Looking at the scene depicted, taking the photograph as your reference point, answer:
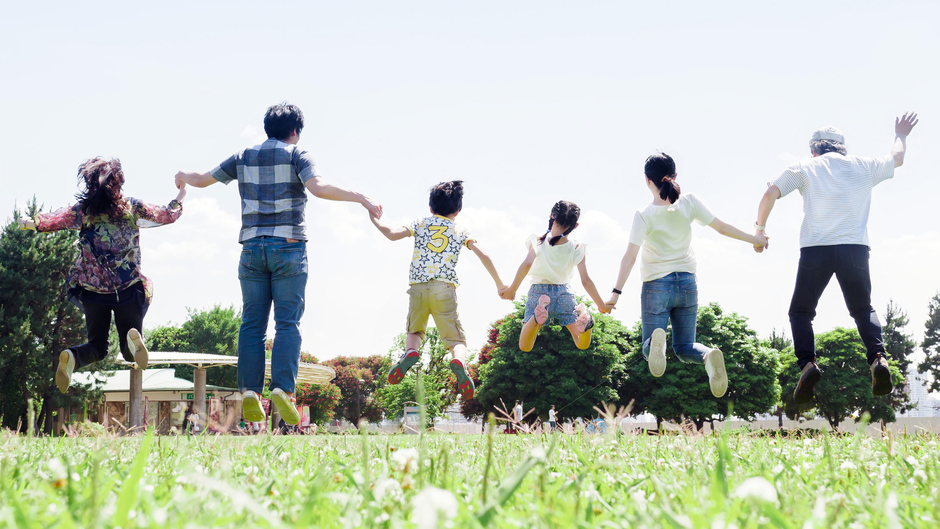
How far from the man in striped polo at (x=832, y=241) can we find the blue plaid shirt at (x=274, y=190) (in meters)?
4.60

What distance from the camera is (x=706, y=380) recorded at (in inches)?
1633

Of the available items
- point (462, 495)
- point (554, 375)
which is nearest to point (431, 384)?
point (554, 375)

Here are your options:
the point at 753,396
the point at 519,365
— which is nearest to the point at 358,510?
the point at 519,365

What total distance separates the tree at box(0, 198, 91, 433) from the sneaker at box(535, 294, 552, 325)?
93.0ft

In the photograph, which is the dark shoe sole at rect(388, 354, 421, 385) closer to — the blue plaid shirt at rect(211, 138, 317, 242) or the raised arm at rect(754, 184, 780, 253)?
the blue plaid shirt at rect(211, 138, 317, 242)

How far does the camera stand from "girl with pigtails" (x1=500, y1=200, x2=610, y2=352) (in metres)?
8.49

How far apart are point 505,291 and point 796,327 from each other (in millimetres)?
3168

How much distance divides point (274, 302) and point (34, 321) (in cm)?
2969

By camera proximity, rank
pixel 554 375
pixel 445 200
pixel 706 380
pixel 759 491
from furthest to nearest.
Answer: pixel 706 380, pixel 554 375, pixel 445 200, pixel 759 491

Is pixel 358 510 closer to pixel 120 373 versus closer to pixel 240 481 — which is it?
pixel 240 481

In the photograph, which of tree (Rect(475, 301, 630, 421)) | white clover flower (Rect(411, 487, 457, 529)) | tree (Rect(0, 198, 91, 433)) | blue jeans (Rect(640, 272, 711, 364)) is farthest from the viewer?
tree (Rect(475, 301, 630, 421))

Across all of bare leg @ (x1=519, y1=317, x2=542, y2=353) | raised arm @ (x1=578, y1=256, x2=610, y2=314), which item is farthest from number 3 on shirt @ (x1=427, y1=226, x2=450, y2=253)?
raised arm @ (x1=578, y1=256, x2=610, y2=314)

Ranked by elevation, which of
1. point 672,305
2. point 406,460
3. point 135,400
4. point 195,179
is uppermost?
point 195,179

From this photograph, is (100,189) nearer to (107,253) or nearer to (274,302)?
(107,253)
